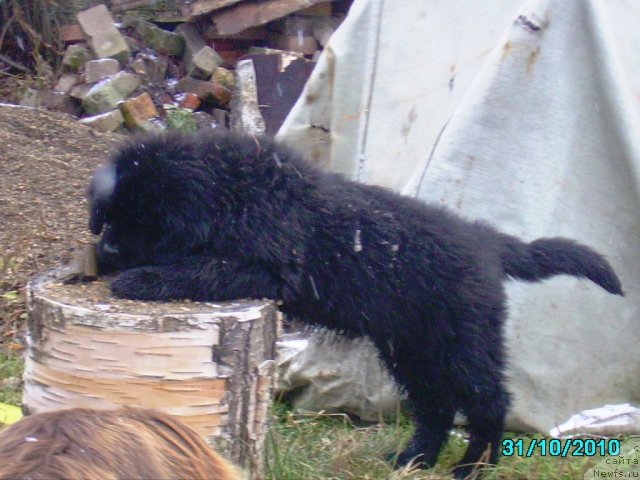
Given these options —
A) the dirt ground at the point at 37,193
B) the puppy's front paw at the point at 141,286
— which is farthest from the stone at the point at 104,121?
the puppy's front paw at the point at 141,286

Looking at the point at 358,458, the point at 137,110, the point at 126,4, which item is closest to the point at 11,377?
the point at 358,458

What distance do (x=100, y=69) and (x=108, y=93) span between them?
333mm

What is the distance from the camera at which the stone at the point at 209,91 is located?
7648 mm

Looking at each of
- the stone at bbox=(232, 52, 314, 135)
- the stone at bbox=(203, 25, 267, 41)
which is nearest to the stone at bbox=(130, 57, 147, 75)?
the stone at bbox=(203, 25, 267, 41)

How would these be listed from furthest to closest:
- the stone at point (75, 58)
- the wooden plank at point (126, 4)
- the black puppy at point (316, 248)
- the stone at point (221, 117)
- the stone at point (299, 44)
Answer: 1. the wooden plank at point (126, 4)
2. the stone at point (75, 58)
3. the stone at point (299, 44)
4. the stone at point (221, 117)
5. the black puppy at point (316, 248)

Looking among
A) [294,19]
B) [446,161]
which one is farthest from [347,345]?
[294,19]

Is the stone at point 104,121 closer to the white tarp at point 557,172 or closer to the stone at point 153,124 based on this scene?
the stone at point 153,124

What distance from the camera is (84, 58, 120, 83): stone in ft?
25.1

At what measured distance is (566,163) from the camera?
14.1ft

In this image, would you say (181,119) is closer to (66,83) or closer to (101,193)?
(66,83)

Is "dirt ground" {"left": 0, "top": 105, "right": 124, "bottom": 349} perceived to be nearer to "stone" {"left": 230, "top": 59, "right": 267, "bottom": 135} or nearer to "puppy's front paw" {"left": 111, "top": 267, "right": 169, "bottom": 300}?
"stone" {"left": 230, "top": 59, "right": 267, "bottom": 135}
